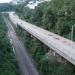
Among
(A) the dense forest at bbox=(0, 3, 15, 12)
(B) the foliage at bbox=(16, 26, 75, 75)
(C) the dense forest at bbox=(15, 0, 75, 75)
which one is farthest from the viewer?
(A) the dense forest at bbox=(0, 3, 15, 12)

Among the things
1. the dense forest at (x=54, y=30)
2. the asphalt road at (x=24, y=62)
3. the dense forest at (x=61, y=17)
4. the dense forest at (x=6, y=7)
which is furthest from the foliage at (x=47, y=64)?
the dense forest at (x=6, y=7)

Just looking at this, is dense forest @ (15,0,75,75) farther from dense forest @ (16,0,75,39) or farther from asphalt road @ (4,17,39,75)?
asphalt road @ (4,17,39,75)

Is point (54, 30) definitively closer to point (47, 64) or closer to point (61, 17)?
point (61, 17)

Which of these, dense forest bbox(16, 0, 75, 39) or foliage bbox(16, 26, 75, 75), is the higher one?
dense forest bbox(16, 0, 75, 39)

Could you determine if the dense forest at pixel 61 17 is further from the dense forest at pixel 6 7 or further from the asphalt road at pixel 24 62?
the dense forest at pixel 6 7

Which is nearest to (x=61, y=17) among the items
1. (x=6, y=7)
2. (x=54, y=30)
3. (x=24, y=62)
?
(x=54, y=30)

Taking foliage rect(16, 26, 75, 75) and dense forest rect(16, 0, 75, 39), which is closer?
foliage rect(16, 26, 75, 75)

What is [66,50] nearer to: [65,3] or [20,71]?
[20,71]

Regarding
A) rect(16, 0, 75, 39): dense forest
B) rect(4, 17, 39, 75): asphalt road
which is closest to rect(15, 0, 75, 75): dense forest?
rect(16, 0, 75, 39): dense forest

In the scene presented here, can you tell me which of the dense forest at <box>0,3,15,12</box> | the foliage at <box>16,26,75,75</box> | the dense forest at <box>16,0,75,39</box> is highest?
the dense forest at <box>16,0,75,39</box>

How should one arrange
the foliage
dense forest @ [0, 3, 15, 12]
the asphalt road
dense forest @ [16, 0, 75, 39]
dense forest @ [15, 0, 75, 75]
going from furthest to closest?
dense forest @ [0, 3, 15, 12] < dense forest @ [16, 0, 75, 39] < the asphalt road < dense forest @ [15, 0, 75, 75] < the foliage

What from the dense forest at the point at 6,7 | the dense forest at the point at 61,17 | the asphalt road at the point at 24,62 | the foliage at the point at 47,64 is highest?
the dense forest at the point at 61,17
